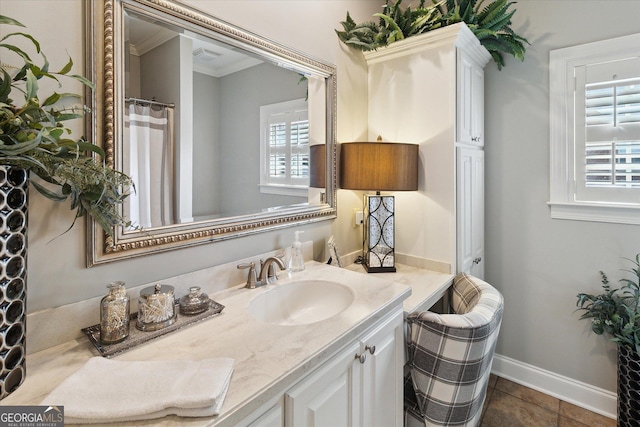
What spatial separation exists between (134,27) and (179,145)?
396mm

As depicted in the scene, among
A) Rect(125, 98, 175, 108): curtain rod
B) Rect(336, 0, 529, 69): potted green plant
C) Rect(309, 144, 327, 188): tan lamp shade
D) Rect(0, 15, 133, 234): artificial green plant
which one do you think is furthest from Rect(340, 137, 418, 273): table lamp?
Rect(0, 15, 133, 234): artificial green plant

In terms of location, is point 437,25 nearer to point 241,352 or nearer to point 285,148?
point 285,148

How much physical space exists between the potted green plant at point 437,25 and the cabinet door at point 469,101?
18cm

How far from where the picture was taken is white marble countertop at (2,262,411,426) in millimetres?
696

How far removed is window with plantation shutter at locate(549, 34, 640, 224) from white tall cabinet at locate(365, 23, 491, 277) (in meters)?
0.45

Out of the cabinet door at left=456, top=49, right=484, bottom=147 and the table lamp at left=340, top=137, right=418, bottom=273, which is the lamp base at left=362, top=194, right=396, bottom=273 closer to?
the table lamp at left=340, top=137, right=418, bottom=273

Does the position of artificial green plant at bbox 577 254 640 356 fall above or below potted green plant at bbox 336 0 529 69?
below

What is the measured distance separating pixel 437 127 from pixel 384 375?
137 cm

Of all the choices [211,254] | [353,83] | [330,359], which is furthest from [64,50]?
[353,83]

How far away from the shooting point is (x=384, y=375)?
1.21m

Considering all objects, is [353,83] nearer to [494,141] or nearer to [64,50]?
[494,141]

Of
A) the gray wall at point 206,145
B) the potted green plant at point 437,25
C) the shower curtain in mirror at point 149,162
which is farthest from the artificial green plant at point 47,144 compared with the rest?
the potted green plant at point 437,25

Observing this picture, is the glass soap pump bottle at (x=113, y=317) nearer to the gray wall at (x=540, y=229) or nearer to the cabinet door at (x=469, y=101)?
the cabinet door at (x=469, y=101)

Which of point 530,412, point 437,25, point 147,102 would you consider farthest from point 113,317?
point 530,412
